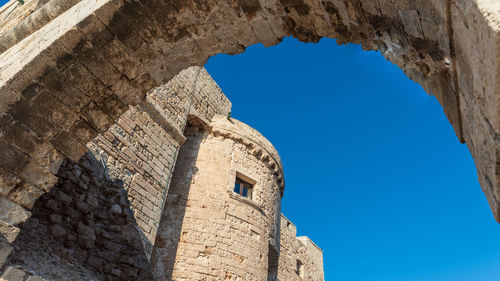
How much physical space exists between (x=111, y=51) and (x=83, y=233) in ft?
9.69

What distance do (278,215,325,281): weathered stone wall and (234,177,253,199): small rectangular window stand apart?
4.50 m

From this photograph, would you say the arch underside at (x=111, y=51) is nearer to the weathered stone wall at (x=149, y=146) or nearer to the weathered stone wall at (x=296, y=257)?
the weathered stone wall at (x=149, y=146)

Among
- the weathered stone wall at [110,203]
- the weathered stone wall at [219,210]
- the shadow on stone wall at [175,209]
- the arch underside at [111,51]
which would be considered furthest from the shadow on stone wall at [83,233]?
the weathered stone wall at [219,210]

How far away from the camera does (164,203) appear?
7031 mm

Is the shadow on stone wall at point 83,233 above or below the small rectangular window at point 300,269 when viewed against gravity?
below

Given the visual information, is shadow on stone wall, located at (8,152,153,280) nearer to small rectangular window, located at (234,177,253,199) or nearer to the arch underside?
the arch underside

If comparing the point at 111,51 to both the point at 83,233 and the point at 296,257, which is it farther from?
the point at 296,257

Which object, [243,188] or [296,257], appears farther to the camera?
[296,257]

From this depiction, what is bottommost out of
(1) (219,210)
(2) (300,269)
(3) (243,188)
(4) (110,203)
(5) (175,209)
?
(4) (110,203)

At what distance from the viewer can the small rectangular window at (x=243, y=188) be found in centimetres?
891

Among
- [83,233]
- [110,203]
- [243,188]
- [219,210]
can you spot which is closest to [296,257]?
[243,188]

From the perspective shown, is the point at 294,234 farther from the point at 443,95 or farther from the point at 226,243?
the point at 443,95

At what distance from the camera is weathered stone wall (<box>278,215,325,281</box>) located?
1304 cm

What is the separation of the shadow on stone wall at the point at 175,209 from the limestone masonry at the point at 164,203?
22 millimetres
